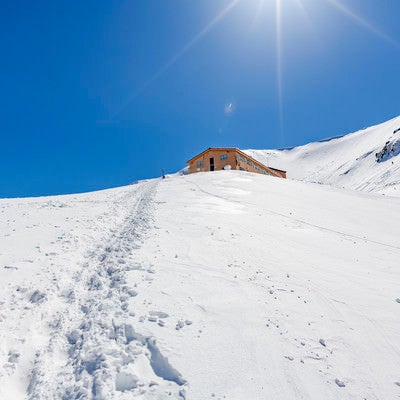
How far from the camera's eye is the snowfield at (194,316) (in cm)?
387

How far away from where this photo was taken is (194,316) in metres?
5.39

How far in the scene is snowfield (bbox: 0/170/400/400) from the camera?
3.87 m

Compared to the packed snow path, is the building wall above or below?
above

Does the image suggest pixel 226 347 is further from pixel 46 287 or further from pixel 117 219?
pixel 117 219

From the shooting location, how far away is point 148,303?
19.0ft

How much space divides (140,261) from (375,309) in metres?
6.06

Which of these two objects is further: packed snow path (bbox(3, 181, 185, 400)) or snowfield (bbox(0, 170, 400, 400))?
snowfield (bbox(0, 170, 400, 400))

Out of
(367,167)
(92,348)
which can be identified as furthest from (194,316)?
(367,167)

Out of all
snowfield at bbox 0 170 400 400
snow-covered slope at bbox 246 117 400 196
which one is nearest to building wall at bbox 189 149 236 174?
snow-covered slope at bbox 246 117 400 196

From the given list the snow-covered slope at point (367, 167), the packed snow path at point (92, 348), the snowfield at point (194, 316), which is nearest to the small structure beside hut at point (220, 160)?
the snow-covered slope at point (367, 167)

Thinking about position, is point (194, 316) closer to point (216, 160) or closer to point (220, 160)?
point (220, 160)

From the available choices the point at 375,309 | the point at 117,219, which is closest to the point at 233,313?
the point at 375,309

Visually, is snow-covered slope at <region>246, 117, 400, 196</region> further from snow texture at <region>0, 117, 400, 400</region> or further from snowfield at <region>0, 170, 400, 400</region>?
snowfield at <region>0, 170, 400, 400</region>

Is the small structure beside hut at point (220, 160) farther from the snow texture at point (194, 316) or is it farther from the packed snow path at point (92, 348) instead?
the packed snow path at point (92, 348)
